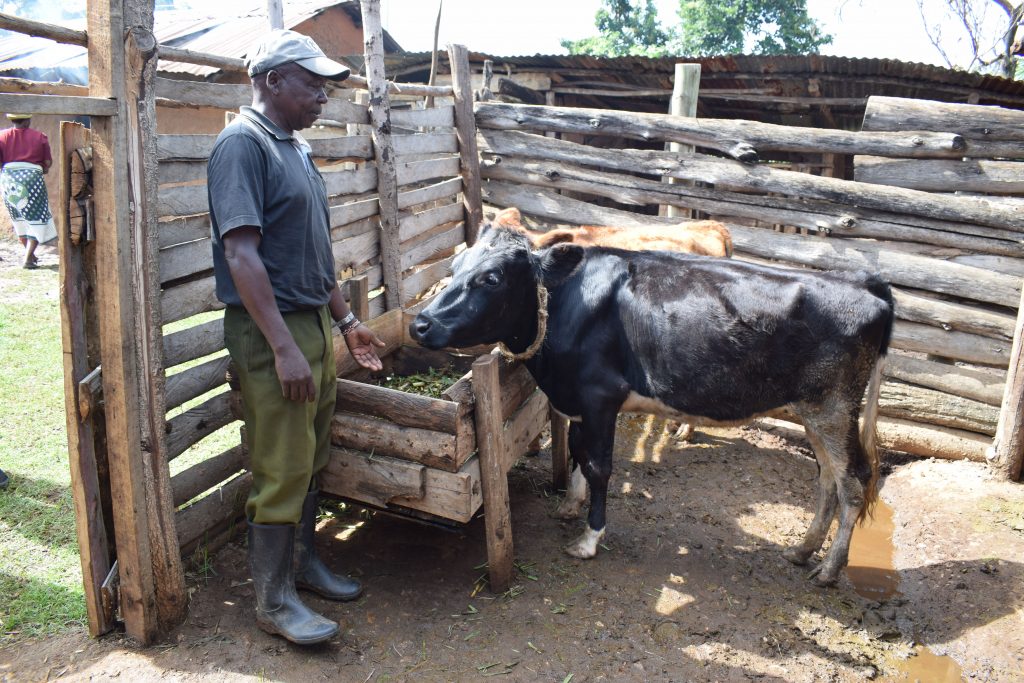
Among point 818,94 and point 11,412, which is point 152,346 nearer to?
point 11,412

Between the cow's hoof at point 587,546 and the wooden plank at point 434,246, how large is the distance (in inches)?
137

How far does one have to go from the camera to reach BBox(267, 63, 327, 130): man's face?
3223 mm

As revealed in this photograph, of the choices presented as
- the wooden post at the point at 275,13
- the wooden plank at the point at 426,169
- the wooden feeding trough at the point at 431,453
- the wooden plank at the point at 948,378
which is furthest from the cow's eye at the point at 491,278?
the wooden post at the point at 275,13

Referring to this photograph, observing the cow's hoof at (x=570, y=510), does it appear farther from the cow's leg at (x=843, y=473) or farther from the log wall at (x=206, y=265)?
the log wall at (x=206, y=265)

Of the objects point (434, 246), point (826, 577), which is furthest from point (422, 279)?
point (826, 577)

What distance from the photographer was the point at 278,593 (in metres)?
3.52

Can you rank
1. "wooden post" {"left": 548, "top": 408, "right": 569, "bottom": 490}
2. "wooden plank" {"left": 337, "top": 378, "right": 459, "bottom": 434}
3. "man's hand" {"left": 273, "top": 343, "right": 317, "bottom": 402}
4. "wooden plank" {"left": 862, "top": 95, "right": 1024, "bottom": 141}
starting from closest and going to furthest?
"man's hand" {"left": 273, "top": 343, "right": 317, "bottom": 402}, "wooden plank" {"left": 337, "top": 378, "right": 459, "bottom": 434}, "wooden post" {"left": 548, "top": 408, "right": 569, "bottom": 490}, "wooden plank" {"left": 862, "top": 95, "right": 1024, "bottom": 141}

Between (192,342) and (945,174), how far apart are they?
563cm

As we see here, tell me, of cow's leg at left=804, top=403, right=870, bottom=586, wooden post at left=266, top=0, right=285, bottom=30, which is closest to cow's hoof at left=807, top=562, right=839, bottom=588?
cow's leg at left=804, top=403, right=870, bottom=586

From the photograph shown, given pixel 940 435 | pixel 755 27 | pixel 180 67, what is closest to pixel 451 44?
pixel 940 435

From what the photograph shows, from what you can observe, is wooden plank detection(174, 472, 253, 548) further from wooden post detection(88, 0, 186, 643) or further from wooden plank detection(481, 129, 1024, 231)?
wooden plank detection(481, 129, 1024, 231)

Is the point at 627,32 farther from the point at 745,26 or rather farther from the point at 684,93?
the point at 684,93

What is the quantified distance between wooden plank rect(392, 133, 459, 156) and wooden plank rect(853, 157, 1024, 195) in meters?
3.94

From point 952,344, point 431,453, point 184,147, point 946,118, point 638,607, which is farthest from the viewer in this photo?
point 952,344
